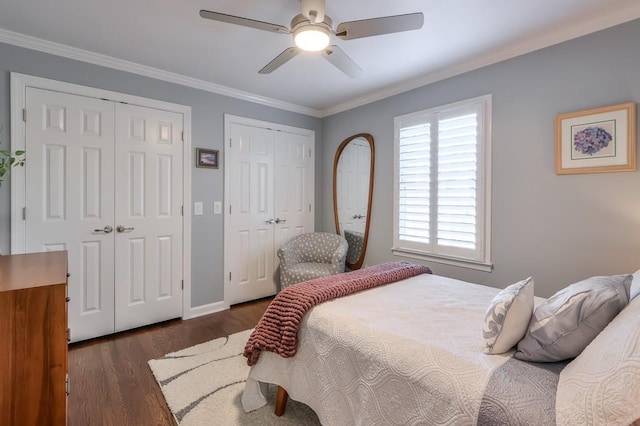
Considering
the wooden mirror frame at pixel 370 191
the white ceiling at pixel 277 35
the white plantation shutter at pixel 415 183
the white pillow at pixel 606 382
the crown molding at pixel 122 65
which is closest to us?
the white pillow at pixel 606 382

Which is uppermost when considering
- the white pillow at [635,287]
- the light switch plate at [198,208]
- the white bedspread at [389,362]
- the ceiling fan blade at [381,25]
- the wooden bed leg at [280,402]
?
the ceiling fan blade at [381,25]

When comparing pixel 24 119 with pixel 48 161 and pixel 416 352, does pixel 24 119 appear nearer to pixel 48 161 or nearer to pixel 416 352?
pixel 48 161

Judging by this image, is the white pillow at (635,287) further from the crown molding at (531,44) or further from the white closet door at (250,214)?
the white closet door at (250,214)

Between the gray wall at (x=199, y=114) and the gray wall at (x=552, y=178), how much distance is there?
2239mm

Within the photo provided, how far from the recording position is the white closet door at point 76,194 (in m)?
2.46

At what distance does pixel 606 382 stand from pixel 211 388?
6.50ft

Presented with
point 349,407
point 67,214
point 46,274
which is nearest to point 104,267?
point 67,214

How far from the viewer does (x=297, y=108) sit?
4.03 meters

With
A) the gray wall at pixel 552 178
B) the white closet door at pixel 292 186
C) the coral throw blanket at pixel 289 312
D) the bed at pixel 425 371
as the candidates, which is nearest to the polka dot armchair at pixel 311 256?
the white closet door at pixel 292 186

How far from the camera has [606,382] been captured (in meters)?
0.80

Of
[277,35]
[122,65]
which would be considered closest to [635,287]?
[277,35]

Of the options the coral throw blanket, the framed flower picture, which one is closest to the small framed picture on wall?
the coral throw blanket

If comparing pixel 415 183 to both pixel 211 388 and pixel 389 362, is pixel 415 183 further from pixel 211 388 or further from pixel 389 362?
pixel 211 388

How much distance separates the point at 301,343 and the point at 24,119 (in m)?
2.67
